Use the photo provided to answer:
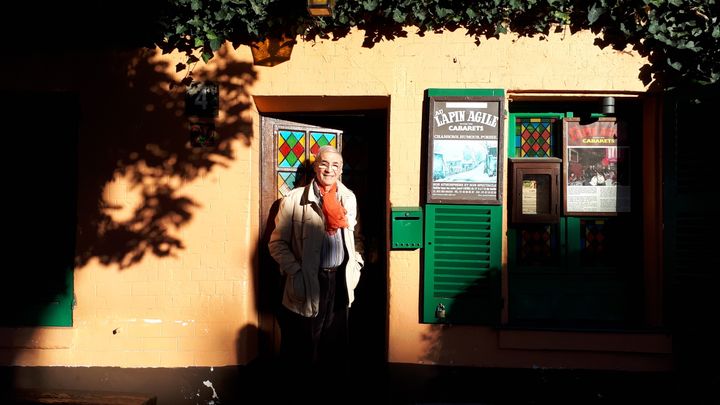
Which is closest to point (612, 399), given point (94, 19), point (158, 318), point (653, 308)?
point (653, 308)

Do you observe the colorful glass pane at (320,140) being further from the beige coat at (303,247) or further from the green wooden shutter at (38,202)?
the green wooden shutter at (38,202)

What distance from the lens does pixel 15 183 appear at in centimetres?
548

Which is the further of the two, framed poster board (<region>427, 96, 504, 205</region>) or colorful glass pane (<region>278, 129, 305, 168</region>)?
colorful glass pane (<region>278, 129, 305, 168</region>)

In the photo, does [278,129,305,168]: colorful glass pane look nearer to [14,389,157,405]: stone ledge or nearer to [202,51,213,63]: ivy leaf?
[202,51,213,63]: ivy leaf

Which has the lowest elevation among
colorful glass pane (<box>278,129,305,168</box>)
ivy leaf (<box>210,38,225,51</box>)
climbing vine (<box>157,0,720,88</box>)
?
colorful glass pane (<box>278,129,305,168</box>)

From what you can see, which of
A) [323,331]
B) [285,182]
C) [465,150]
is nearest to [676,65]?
[465,150]

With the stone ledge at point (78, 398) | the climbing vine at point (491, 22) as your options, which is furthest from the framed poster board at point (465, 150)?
the stone ledge at point (78, 398)

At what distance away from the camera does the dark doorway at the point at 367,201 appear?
5703 millimetres

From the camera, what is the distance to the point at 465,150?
202 inches

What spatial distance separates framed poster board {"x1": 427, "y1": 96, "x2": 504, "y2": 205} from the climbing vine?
647mm

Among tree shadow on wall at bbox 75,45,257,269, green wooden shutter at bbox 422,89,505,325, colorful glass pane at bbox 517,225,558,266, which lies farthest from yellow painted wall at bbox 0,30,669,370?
colorful glass pane at bbox 517,225,558,266

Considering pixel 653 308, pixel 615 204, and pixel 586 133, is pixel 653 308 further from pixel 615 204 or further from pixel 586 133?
pixel 586 133

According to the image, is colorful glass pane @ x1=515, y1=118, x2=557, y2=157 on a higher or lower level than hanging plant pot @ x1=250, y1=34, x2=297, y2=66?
lower

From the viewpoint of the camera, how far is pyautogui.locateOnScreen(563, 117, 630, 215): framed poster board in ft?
17.6
